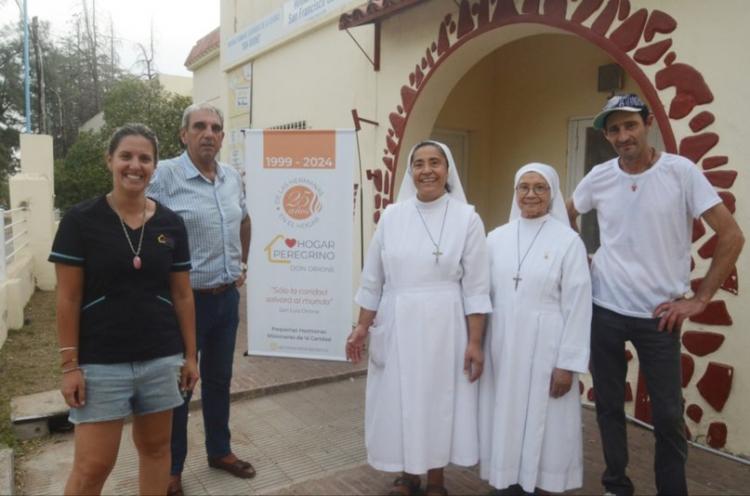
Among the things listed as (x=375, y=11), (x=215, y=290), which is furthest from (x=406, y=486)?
(x=375, y=11)

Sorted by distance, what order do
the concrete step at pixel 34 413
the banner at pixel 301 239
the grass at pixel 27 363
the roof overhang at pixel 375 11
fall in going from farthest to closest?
the roof overhang at pixel 375 11 → the banner at pixel 301 239 → the grass at pixel 27 363 → the concrete step at pixel 34 413

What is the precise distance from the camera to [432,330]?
291 cm

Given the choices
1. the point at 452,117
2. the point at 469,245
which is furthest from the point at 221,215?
the point at 452,117

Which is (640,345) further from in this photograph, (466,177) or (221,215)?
(466,177)

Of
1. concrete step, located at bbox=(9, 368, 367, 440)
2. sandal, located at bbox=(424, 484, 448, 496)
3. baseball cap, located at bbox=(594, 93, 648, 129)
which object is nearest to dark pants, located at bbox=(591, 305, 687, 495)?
sandal, located at bbox=(424, 484, 448, 496)

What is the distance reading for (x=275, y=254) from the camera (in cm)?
532

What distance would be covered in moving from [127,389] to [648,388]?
7.92ft

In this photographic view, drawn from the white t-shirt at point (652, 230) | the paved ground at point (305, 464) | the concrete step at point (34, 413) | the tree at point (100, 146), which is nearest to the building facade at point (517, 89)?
the paved ground at point (305, 464)

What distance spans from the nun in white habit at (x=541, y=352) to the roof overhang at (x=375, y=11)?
3.07 metres

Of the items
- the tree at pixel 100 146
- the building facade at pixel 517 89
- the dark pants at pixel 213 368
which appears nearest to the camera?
the dark pants at pixel 213 368

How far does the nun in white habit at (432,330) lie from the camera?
2.91 metres

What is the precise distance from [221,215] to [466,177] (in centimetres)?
463

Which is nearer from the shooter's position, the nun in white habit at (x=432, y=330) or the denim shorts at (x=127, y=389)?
the denim shorts at (x=127, y=389)

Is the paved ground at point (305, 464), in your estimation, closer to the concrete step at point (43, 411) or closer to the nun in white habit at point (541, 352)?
the concrete step at point (43, 411)
